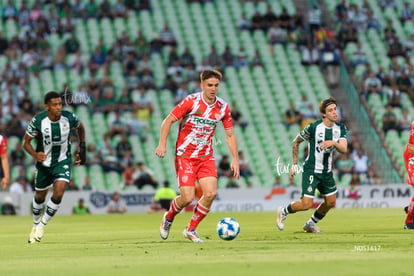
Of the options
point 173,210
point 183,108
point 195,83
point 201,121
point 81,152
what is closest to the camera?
point 183,108

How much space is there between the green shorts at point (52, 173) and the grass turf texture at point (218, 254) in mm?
1026

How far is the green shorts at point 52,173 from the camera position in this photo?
16469mm

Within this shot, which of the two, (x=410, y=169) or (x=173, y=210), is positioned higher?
(x=410, y=169)

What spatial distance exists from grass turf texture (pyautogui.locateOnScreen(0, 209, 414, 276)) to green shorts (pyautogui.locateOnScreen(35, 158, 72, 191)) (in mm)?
1026

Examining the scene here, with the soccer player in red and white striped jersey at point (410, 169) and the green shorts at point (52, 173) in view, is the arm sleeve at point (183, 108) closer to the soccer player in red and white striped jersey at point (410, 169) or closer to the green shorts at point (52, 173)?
the green shorts at point (52, 173)

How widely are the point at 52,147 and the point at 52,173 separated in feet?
1.52

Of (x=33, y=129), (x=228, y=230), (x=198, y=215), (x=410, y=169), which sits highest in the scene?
(x=33, y=129)

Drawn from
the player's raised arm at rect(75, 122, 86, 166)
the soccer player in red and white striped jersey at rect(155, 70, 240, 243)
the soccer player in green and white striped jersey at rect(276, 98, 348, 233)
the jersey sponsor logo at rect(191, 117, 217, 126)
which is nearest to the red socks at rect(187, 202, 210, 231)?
the soccer player in red and white striped jersey at rect(155, 70, 240, 243)

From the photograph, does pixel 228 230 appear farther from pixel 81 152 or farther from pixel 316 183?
pixel 316 183

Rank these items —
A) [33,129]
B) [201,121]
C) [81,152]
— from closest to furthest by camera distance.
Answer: [201,121] → [33,129] → [81,152]

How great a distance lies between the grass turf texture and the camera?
10336 millimetres

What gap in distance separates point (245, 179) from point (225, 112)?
67.9 feet

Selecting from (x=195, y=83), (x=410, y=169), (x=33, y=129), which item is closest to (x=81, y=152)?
(x=33, y=129)

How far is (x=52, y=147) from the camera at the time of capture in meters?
16.5
